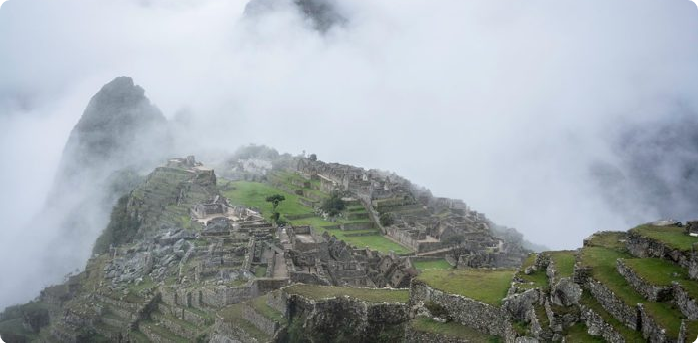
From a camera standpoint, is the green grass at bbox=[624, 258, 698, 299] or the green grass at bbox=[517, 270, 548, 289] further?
the green grass at bbox=[517, 270, 548, 289]

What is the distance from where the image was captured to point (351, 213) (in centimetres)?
6850

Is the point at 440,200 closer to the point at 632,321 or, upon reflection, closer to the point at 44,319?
the point at 44,319

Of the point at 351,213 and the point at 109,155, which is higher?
the point at 109,155

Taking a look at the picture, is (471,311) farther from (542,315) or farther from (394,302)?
(394,302)

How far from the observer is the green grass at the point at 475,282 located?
23.7 m

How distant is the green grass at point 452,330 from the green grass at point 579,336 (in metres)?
2.40

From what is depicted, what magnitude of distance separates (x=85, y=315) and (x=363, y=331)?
14343mm

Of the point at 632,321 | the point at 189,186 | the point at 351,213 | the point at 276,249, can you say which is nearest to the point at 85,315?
the point at 276,249

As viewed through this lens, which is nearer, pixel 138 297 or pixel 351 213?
pixel 138 297

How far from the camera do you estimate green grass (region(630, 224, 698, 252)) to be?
22.2 metres

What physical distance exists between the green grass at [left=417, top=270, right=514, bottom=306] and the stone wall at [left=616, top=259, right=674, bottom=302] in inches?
155

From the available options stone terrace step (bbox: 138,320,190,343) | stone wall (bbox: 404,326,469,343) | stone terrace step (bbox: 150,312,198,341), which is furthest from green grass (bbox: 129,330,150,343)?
stone wall (bbox: 404,326,469,343)

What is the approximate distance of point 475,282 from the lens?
25.5 meters

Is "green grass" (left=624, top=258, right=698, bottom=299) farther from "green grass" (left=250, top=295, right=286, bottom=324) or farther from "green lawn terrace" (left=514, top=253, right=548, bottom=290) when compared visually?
"green grass" (left=250, top=295, right=286, bottom=324)
